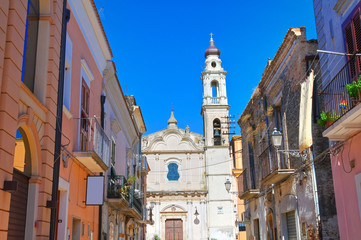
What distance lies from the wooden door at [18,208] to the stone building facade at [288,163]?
583cm

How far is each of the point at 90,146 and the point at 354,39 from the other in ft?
19.4

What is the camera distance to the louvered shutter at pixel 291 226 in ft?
43.5

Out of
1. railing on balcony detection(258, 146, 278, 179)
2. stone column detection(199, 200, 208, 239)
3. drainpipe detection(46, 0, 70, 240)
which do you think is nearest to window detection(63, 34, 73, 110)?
drainpipe detection(46, 0, 70, 240)

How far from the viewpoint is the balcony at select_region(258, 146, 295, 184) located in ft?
41.7

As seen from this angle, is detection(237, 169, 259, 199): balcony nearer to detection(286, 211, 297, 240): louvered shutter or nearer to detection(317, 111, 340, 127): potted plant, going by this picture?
detection(286, 211, 297, 240): louvered shutter

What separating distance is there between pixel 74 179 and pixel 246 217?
39.7 ft

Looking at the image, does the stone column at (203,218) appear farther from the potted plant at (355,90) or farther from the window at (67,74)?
the potted plant at (355,90)

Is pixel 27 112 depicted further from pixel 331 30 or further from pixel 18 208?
pixel 331 30


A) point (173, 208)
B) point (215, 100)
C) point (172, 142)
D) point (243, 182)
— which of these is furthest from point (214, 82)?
point (243, 182)

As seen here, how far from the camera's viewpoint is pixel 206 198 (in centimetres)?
3838

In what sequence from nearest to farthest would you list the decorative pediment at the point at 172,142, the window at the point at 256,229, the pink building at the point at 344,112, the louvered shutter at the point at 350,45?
1. the pink building at the point at 344,112
2. the louvered shutter at the point at 350,45
3. the window at the point at 256,229
4. the decorative pediment at the point at 172,142

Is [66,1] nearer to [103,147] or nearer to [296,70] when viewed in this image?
[103,147]

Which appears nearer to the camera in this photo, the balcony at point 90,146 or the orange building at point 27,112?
the orange building at point 27,112

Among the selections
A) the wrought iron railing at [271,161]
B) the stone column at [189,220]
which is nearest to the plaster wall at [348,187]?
the wrought iron railing at [271,161]
